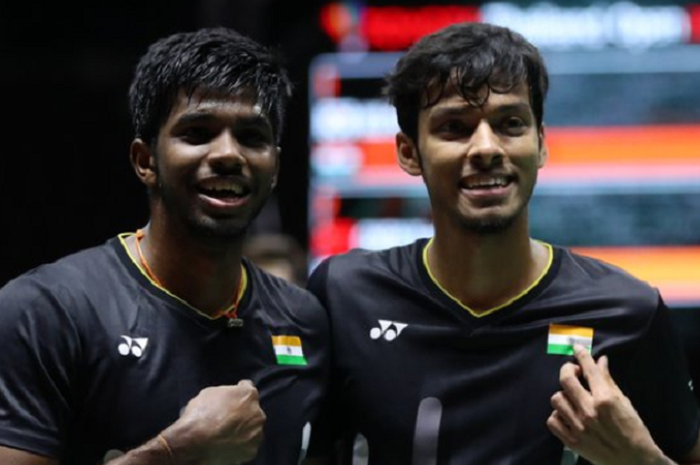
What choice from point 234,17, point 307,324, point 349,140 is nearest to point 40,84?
point 234,17

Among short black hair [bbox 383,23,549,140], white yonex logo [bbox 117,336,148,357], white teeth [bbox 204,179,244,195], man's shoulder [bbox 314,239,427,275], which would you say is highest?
short black hair [bbox 383,23,549,140]

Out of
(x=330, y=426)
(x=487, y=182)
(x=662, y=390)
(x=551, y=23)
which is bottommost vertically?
(x=330, y=426)

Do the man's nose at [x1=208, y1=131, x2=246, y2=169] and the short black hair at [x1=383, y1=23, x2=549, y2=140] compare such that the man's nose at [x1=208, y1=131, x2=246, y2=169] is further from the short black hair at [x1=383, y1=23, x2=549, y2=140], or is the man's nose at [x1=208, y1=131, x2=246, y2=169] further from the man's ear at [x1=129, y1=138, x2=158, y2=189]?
the short black hair at [x1=383, y1=23, x2=549, y2=140]

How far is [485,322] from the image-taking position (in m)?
3.73

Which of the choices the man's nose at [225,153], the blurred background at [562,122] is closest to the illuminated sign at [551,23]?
the blurred background at [562,122]

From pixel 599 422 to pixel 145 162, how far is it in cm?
117

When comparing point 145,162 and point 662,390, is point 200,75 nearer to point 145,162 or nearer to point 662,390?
point 145,162

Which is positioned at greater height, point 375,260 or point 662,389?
point 375,260

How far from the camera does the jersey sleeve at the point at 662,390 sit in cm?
369

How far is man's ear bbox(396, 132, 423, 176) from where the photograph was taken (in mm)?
3915

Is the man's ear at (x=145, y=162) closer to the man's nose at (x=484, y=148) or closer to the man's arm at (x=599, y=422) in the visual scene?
the man's nose at (x=484, y=148)

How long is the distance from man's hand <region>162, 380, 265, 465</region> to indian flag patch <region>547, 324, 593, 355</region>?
2.29ft

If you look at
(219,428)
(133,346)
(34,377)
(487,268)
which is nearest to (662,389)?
(487,268)

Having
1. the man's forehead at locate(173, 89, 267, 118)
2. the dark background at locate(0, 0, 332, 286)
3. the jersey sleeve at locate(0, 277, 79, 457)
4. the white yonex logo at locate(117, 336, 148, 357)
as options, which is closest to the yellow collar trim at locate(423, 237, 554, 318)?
the man's forehead at locate(173, 89, 267, 118)
